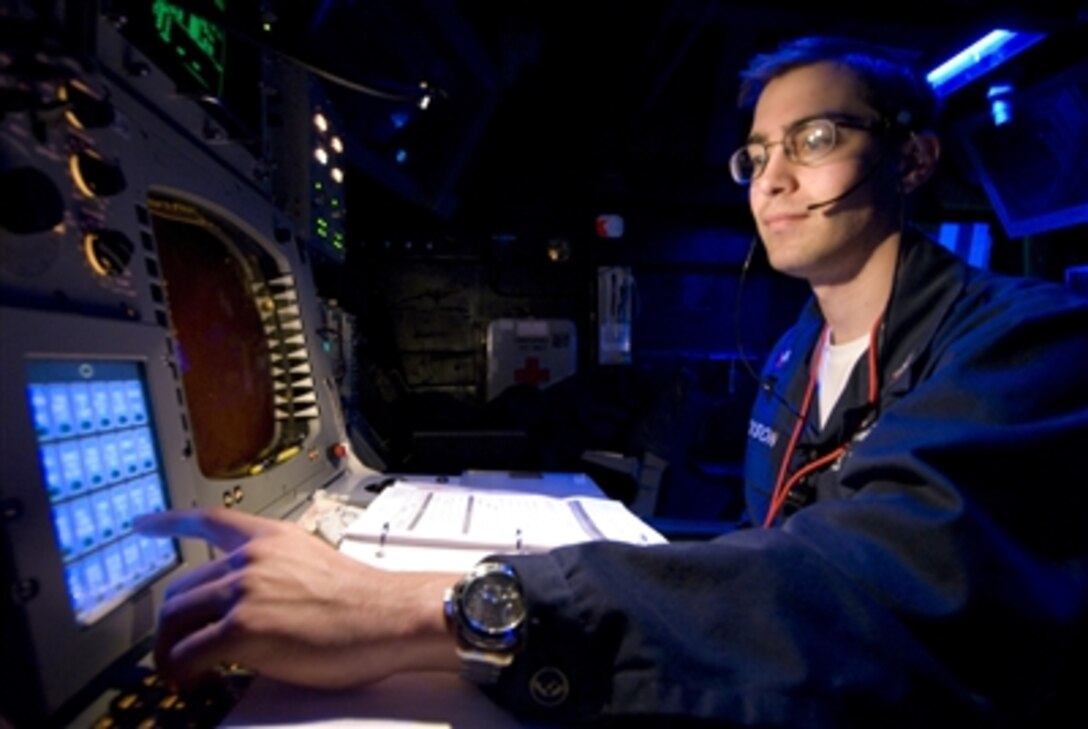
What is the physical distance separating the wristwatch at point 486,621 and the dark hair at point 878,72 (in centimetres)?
121

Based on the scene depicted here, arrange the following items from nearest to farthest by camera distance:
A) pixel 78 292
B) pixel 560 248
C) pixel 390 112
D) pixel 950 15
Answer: pixel 78 292, pixel 950 15, pixel 390 112, pixel 560 248

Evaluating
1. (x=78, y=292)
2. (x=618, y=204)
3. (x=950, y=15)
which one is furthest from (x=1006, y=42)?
(x=78, y=292)

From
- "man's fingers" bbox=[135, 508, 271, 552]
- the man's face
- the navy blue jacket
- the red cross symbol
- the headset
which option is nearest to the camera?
the navy blue jacket

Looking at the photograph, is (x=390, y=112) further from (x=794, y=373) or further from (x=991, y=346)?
(x=991, y=346)

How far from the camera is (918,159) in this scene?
1.21 m

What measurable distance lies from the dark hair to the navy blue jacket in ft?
2.33

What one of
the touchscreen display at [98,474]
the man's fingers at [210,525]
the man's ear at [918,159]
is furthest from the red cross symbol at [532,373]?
the man's fingers at [210,525]

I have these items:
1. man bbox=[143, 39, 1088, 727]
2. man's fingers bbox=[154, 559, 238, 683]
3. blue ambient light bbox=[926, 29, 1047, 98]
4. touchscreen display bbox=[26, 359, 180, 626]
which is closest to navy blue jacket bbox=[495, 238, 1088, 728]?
man bbox=[143, 39, 1088, 727]

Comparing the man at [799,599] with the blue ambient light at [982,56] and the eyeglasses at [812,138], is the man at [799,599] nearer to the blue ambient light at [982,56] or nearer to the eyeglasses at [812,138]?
the eyeglasses at [812,138]

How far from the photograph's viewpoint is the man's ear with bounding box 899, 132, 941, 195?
47.3 inches

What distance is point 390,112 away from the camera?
9.59 feet

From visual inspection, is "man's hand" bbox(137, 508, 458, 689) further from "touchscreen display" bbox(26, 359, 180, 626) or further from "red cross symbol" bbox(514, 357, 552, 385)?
"red cross symbol" bbox(514, 357, 552, 385)

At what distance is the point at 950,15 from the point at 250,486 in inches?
139

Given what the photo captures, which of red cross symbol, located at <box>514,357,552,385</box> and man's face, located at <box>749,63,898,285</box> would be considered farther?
red cross symbol, located at <box>514,357,552,385</box>
